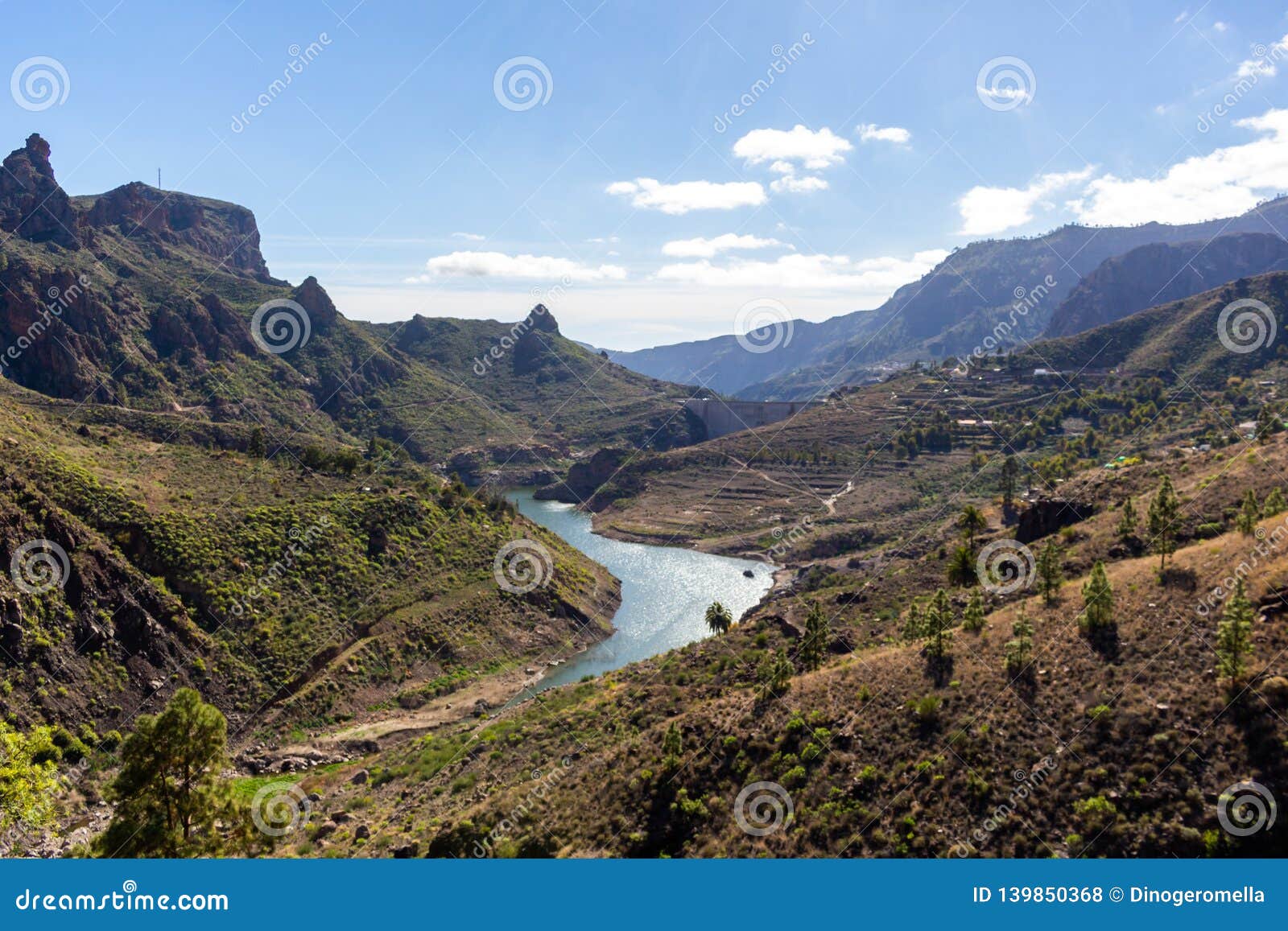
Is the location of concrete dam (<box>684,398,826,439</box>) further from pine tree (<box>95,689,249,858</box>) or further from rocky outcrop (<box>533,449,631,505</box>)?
pine tree (<box>95,689,249,858</box>)

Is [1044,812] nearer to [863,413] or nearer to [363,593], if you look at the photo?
[363,593]

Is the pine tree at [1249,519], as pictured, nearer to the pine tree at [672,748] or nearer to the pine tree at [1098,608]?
the pine tree at [1098,608]

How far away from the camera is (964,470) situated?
112 metres

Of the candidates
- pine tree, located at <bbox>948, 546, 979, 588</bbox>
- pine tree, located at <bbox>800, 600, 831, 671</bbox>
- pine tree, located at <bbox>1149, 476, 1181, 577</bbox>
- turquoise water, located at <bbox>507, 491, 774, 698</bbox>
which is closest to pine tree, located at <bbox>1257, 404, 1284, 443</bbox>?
pine tree, located at <bbox>948, 546, 979, 588</bbox>

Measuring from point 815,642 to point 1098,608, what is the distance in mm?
13055

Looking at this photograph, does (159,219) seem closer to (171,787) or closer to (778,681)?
(171,787)

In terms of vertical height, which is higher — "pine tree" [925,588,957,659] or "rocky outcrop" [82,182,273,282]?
"rocky outcrop" [82,182,273,282]

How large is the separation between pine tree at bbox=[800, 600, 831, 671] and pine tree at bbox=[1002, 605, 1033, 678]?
9.78 metres

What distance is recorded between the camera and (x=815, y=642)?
3678 centimetres

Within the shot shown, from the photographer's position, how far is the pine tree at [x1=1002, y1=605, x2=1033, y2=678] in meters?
26.9

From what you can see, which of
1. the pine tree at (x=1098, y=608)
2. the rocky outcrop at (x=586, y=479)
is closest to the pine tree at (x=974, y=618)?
the pine tree at (x=1098, y=608)

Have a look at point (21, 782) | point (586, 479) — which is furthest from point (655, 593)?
point (21, 782)

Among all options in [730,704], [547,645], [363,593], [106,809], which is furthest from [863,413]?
[106,809]

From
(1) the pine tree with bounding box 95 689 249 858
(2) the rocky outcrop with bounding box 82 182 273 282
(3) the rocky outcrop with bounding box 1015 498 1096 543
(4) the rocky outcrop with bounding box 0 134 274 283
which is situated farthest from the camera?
(2) the rocky outcrop with bounding box 82 182 273 282
